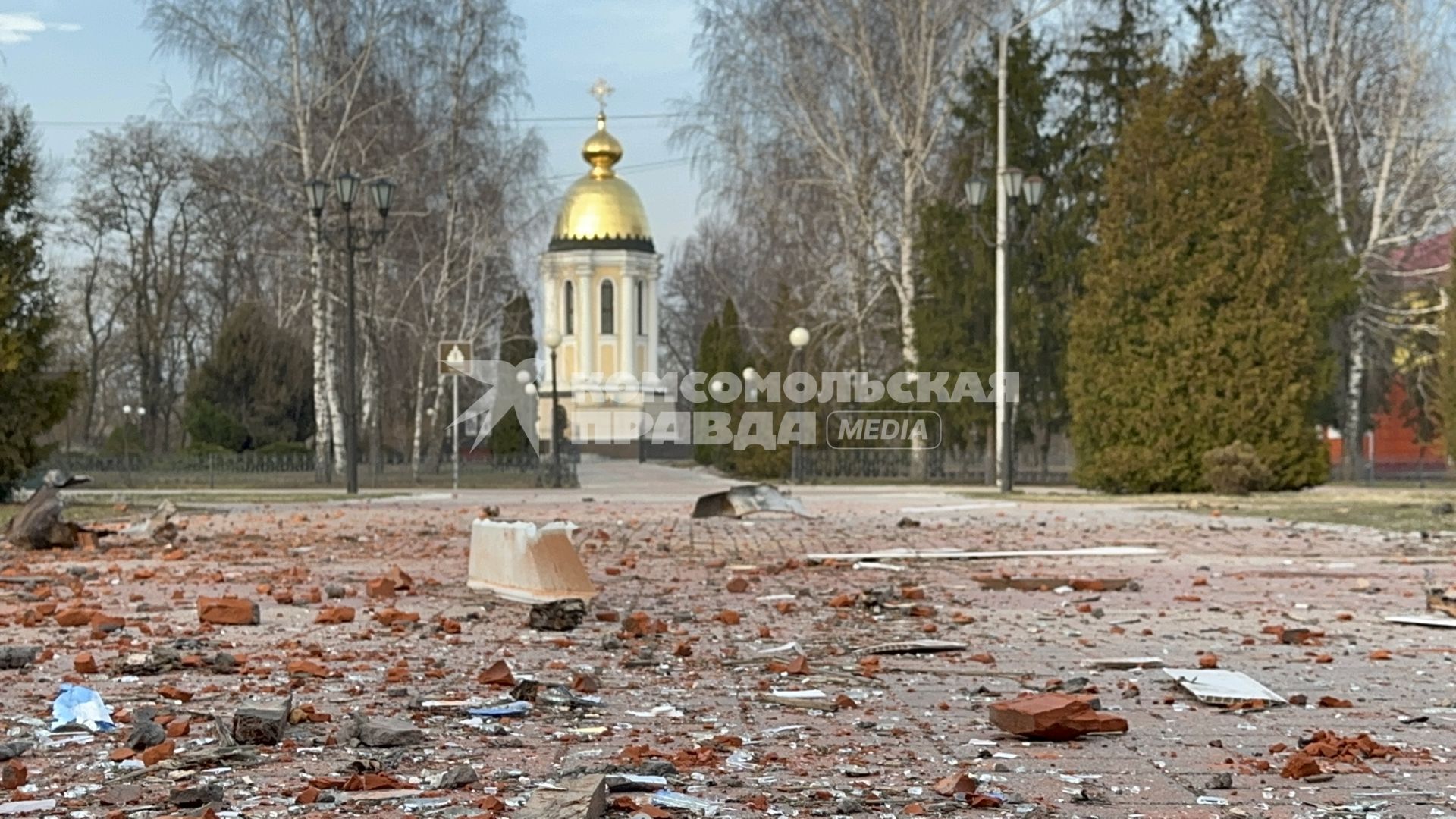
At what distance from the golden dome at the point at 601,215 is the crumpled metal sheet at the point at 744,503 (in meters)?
64.0

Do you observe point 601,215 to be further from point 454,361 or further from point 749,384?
point 454,361

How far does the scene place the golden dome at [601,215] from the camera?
83812mm

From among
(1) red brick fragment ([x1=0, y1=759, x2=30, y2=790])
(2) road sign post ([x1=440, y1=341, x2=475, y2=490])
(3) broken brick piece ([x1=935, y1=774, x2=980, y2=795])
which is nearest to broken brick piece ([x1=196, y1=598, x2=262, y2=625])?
(1) red brick fragment ([x1=0, y1=759, x2=30, y2=790])

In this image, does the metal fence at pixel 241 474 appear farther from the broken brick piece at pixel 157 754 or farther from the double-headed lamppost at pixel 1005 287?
the broken brick piece at pixel 157 754

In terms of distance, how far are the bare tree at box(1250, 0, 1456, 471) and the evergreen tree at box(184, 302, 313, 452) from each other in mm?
27958

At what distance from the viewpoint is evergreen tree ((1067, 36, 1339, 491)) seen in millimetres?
27719

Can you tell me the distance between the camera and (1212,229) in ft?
93.1

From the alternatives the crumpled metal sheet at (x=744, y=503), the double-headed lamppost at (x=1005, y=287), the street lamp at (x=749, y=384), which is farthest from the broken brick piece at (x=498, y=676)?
the street lamp at (x=749, y=384)

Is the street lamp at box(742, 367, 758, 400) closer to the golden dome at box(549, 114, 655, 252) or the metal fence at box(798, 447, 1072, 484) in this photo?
the metal fence at box(798, 447, 1072, 484)

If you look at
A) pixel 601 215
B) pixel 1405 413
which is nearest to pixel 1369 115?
pixel 1405 413

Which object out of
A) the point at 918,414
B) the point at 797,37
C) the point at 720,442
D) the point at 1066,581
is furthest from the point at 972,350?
the point at 1066,581

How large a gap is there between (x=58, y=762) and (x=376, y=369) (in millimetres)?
39738

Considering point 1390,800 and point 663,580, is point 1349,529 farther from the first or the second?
point 1390,800

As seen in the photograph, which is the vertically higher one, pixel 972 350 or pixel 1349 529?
pixel 972 350
